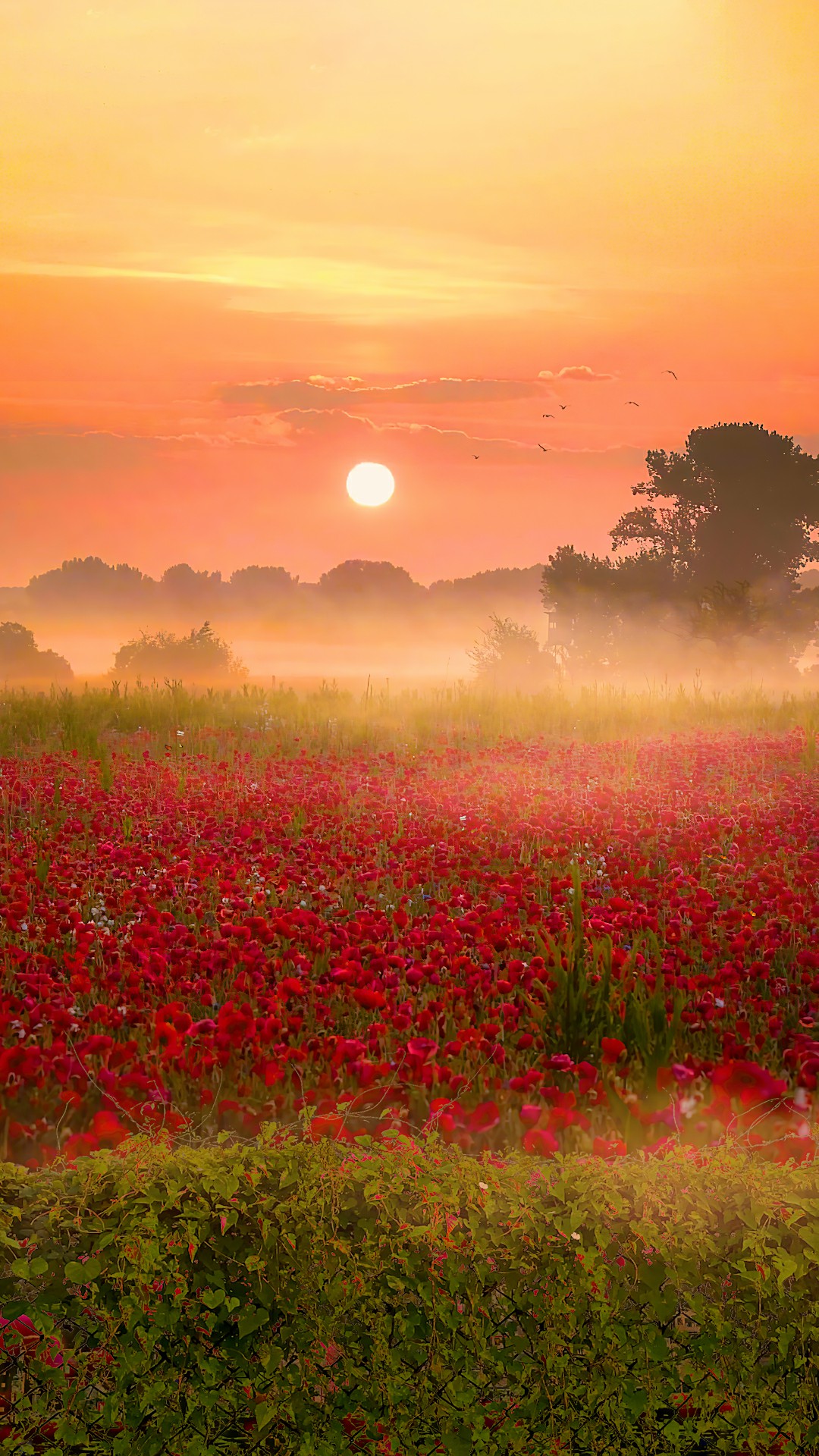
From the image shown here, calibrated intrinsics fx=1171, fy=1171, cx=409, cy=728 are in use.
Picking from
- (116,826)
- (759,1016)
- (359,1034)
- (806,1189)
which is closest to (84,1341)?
(806,1189)

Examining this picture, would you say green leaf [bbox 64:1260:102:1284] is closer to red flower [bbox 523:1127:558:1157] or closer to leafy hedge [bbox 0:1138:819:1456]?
leafy hedge [bbox 0:1138:819:1456]

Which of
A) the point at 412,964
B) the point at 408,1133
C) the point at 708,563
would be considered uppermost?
the point at 708,563

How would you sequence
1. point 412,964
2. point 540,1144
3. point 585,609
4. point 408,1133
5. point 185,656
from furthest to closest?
point 585,609 < point 185,656 < point 412,964 < point 408,1133 < point 540,1144

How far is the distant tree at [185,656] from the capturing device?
27.6 m

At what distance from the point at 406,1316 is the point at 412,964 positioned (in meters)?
3.08

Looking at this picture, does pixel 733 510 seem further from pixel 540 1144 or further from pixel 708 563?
pixel 540 1144

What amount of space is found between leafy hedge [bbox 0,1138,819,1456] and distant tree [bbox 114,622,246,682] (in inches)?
950

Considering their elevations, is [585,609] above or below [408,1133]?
above

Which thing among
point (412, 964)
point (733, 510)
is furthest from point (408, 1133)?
point (733, 510)

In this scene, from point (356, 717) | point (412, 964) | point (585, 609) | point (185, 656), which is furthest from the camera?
point (585, 609)

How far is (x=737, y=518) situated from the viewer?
3114 centimetres

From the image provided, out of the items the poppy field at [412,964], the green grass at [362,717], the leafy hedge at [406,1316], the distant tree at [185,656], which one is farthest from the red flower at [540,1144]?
the distant tree at [185,656]

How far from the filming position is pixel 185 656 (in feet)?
92.3

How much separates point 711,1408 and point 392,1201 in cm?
92
